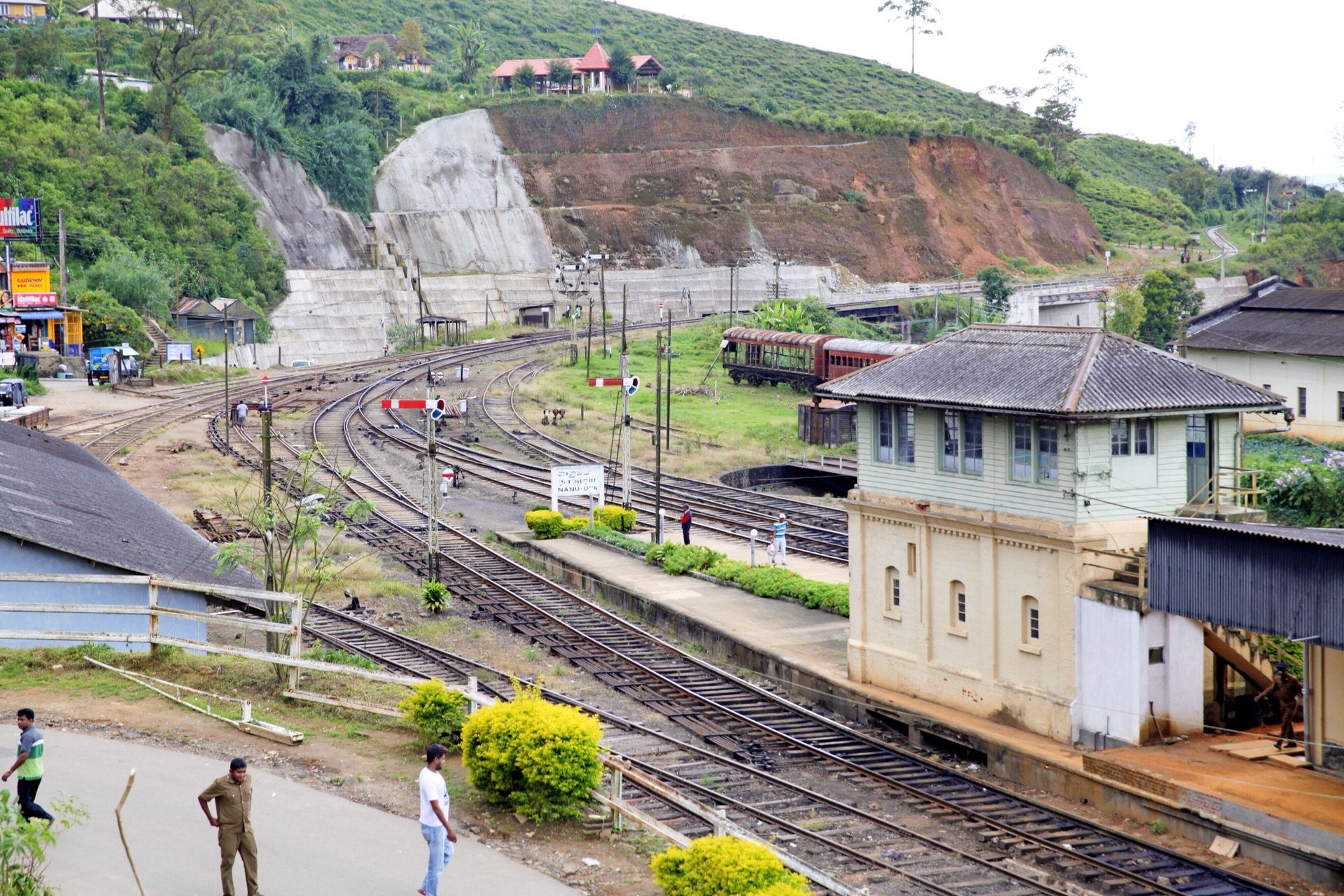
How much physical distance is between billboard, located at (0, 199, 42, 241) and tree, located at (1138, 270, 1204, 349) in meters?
63.7

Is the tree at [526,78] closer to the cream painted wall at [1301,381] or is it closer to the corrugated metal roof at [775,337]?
the corrugated metal roof at [775,337]

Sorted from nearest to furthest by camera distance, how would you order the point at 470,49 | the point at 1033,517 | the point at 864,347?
1. the point at 1033,517
2. the point at 864,347
3. the point at 470,49

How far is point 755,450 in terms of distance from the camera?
54812 mm

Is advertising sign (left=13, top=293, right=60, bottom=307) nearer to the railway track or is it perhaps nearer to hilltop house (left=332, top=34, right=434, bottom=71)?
the railway track

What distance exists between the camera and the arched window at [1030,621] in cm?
2072

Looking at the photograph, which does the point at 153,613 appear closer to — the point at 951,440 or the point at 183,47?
the point at 951,440

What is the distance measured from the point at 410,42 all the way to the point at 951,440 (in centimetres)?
13922

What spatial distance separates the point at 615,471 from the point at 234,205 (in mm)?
49274

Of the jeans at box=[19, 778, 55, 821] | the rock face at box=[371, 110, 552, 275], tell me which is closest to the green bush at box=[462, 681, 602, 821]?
the jeans at box=[19, 778, 55, 821]

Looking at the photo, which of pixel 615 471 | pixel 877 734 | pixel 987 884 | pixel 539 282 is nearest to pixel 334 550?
pixel 615 471

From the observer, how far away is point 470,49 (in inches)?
5669

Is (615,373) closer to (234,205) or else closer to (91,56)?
(234,205)

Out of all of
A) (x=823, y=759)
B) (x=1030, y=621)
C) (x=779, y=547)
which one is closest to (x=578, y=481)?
(x=779, y=547)

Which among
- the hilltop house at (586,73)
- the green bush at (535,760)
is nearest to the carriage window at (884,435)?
the green bush at (535,760)
